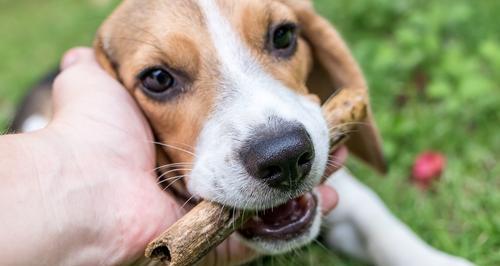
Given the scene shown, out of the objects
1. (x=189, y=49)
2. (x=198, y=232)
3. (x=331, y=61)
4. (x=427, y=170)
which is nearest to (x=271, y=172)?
(x=198, y=232)

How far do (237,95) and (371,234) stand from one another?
149 centimetres

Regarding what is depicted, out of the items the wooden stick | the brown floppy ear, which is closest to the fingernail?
the brown floppy ear

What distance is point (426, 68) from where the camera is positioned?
6133 mm

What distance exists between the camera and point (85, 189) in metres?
2.95

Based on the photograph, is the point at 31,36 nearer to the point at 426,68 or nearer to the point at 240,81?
the point at 426,68

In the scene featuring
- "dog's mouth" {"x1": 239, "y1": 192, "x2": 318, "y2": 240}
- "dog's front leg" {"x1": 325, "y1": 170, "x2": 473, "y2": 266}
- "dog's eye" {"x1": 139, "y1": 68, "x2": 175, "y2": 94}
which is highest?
"dog's eye" {"x1": 139, "y1": 68, "x2": 175, "y2": 94}

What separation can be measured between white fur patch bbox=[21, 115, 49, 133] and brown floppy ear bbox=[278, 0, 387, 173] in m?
1.99

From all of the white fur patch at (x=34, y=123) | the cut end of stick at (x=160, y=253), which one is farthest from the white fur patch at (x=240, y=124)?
the white fur patch at (x=34, y=123)

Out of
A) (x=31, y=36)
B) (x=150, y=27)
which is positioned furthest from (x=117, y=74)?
(x=31, y=36)

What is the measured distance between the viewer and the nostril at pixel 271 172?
3.03 meters

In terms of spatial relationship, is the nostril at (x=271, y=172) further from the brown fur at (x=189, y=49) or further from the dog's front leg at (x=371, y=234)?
the dog's front leg at (x=371, y=234)

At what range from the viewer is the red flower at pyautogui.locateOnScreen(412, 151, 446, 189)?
4.93 metres

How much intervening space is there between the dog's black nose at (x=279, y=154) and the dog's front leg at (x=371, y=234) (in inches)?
51.0

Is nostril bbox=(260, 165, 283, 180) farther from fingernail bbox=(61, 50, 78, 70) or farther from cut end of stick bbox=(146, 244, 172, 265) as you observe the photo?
fingernail bbox=(61, 50, 78, 70)
